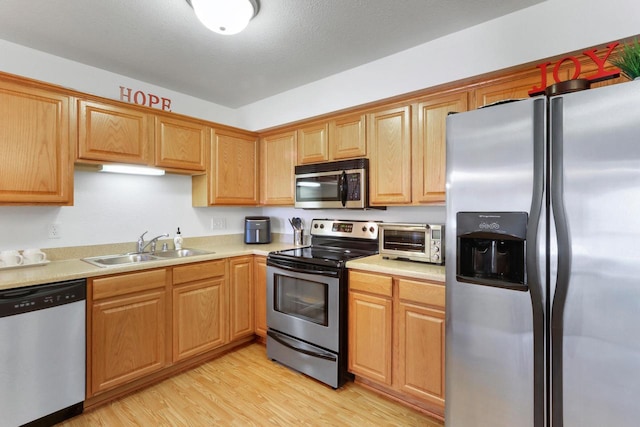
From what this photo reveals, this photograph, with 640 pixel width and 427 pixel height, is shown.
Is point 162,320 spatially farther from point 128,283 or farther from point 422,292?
point 422,292

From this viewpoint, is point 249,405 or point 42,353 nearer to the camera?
→ point 42,353

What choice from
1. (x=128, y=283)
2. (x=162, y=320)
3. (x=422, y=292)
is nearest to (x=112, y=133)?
(x=128, y=283)

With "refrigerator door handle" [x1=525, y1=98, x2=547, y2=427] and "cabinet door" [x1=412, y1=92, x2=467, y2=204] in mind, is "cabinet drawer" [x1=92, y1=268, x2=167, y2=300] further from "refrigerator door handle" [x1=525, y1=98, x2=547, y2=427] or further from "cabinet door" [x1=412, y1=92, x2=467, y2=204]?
"refrigerator door handle" [x1=525, y1=98, x2=547, y2=427]

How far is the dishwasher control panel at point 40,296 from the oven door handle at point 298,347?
1429mm

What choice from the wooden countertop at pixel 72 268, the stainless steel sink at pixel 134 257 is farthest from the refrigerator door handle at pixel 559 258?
the stainless steel sink at pixel 134 257

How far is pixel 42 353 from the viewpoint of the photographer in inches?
71.8

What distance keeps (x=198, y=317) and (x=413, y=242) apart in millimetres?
1879

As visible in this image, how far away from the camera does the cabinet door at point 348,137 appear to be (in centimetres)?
262

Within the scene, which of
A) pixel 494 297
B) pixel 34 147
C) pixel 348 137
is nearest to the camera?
pixel 494 297

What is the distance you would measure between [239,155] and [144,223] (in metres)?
1.14

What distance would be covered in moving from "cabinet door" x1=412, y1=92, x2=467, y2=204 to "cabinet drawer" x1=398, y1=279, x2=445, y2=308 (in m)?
0.64

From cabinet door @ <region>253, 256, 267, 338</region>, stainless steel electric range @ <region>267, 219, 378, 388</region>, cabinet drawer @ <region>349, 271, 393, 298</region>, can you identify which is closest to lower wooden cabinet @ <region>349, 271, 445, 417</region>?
cabinet drawer @ <region>349, 271, 393, 298</region>

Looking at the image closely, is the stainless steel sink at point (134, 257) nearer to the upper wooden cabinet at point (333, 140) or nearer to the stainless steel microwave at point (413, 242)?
the upper wooden cabinet at point (333, 140)

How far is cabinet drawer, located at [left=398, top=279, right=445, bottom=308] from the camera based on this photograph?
1872mm
